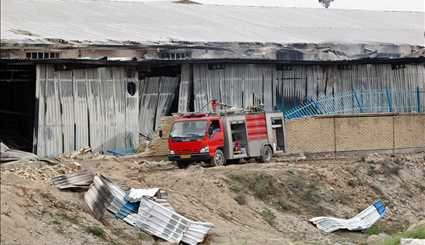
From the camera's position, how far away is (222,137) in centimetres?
3447

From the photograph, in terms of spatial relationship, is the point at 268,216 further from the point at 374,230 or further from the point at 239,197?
the point at 374,230

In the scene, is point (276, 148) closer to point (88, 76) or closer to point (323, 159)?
point (323, 159)

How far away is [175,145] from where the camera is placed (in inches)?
1326

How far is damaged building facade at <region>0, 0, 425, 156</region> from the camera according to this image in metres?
35.7

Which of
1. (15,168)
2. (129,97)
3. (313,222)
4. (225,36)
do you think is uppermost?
(225,36)

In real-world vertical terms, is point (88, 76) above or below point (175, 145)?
above

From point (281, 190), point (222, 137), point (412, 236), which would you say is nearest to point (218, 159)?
point (222, 137)

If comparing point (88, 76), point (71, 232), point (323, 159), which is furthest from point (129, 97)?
point (71, 232)

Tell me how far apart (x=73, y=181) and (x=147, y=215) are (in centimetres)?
241

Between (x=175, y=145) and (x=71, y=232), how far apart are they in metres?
10.4

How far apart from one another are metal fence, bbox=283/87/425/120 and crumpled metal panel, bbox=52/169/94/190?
16606 millimetres

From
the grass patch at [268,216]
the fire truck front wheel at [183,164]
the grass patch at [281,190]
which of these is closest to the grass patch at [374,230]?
the grass patch at [281,190]

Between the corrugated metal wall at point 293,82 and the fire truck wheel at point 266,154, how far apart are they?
4515 mm

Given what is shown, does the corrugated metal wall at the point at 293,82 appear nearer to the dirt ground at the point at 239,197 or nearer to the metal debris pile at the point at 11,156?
the dirt ground at the point at 239,197
